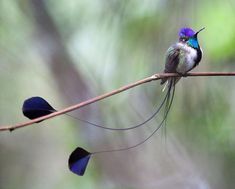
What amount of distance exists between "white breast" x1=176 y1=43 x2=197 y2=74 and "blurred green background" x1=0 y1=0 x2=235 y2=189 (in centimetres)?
89

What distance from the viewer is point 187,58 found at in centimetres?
114

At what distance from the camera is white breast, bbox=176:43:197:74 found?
110 centimetres

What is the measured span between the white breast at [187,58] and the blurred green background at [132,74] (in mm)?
891

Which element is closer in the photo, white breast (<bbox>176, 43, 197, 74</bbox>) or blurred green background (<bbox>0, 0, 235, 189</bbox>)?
white breast (<bbox>176, 43, 197, 74</bbox>)

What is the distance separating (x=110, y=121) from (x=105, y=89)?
168 mm

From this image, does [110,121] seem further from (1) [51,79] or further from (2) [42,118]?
(2) [42,118]

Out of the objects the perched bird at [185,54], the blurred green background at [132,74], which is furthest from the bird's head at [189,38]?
the blurred green background at [132,74]

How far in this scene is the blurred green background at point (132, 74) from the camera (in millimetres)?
2209

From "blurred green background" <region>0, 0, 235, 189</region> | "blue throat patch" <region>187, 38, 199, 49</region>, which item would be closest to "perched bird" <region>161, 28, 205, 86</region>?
"blue throat patch" <region>187, 38, 199, 49</region>

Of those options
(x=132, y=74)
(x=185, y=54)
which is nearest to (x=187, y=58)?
(x=185, y=54)

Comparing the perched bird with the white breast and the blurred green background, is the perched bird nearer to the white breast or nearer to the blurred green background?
the white breast

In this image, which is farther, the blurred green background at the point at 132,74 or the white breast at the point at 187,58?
the blurred green background at the point at 132,74

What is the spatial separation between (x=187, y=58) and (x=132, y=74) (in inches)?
46.5

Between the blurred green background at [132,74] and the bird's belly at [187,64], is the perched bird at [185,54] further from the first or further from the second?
the blurred green background at [132,74]
